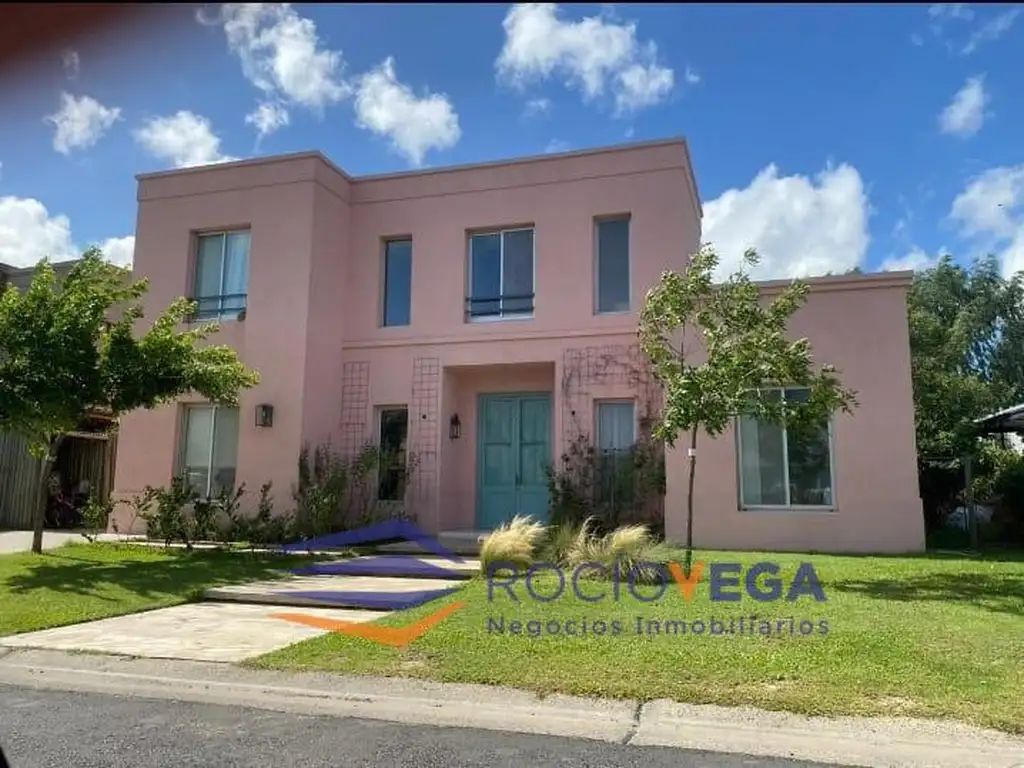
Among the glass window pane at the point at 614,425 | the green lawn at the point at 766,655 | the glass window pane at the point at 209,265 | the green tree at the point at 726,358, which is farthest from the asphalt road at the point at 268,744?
the glass window pane at the point at 209,265

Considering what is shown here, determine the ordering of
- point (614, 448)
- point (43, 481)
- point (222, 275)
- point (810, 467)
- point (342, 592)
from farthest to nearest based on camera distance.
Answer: point (222, 275), point (614, 448), point (810, 467), point (43, 481), point (342, 592)

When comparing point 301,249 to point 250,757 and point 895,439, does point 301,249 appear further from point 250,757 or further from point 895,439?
point 250,757

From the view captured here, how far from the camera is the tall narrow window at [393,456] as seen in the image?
1495cm

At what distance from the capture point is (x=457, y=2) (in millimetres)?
2928

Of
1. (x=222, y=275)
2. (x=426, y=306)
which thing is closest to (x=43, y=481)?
(x=222, y=275)

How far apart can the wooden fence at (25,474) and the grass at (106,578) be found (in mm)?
5027

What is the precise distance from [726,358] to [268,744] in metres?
6.44

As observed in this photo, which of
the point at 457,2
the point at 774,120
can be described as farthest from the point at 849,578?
the point at 457,2

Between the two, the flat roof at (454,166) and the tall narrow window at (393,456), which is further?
the tall narrow window at (393,456)

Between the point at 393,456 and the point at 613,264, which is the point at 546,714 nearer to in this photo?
the point at 393,456

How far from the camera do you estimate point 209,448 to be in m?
15.4

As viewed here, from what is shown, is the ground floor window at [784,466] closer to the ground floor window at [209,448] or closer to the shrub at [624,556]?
the shrub at [624,556]

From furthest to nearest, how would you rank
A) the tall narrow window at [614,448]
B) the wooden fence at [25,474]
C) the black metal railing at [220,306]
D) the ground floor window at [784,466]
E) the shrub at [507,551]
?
the wooden fence at [25,474], the black metal railing at [220,306], the tall narrow window at [614,448], the ground floor window at [784,466], the shrub at [507,551]

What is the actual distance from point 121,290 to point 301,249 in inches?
137
